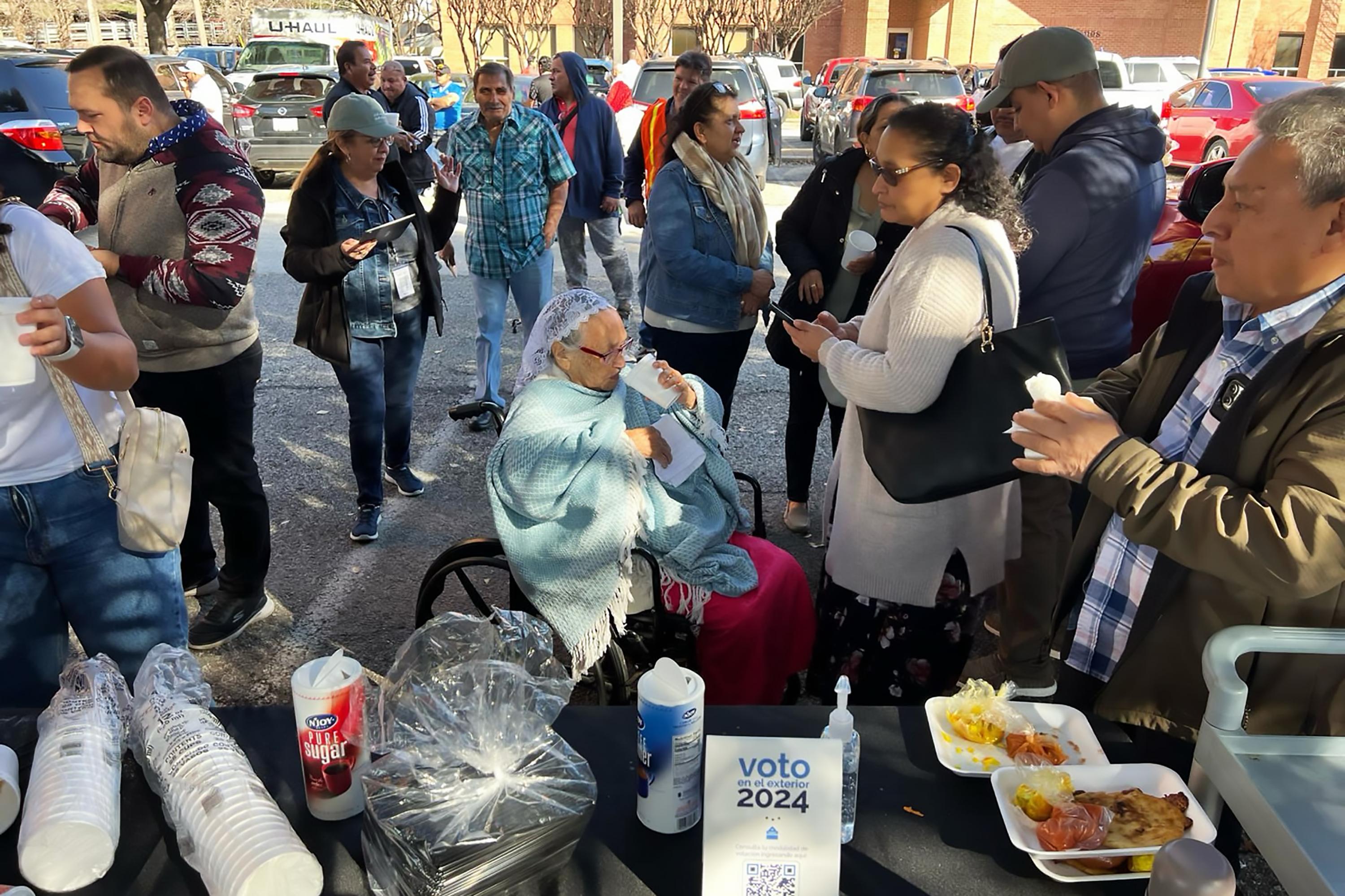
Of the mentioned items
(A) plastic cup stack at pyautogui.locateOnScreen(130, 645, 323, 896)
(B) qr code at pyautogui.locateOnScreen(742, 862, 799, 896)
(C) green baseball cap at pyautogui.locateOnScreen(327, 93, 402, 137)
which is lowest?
(B) qr code at pyautogui.locateOnScreen(742, 862, 799, 896)

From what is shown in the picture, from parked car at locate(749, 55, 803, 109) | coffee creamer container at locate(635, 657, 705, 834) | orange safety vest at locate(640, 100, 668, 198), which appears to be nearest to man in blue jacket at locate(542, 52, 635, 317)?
orange safety vest at locate(640, 100, 668, 198)

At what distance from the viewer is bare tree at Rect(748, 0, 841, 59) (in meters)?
31.2

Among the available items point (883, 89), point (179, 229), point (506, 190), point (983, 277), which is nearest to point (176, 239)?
point (179, 229)

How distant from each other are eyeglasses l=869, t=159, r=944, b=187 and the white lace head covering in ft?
2.75

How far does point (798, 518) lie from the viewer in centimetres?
425

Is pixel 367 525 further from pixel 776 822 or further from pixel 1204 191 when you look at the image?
pixel 1204 191

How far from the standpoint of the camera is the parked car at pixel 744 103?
40.1 feet

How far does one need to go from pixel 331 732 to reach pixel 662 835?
0.54 m

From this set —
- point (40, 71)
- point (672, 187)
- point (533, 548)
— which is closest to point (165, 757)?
point (533, 548)

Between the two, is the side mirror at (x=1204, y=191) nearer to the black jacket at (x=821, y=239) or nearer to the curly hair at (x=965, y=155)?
the black jacket at (x=821, y=239)

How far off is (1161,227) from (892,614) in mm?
2685

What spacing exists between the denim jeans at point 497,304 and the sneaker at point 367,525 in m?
1.24

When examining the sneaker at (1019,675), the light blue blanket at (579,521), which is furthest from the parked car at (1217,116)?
the light blue blanket at (579,521)

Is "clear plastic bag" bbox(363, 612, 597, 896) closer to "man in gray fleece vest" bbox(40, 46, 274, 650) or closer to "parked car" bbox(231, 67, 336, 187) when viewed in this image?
"man in gray fleece vest" bbox(40, 46, 274, 650)
